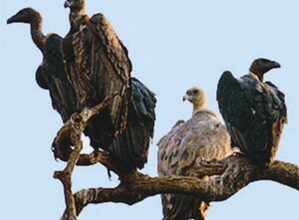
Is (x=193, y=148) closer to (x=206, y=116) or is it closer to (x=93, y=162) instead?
(x=206, y=116)

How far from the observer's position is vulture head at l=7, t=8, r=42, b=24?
15.5 metres

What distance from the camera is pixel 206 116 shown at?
1830 cm

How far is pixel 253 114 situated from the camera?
13.2 metres

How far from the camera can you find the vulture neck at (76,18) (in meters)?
13.1

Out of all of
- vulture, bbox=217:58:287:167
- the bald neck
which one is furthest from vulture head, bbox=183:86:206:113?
the bald neck

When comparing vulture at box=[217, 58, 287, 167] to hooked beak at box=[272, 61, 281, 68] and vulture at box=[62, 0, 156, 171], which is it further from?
vulture at box=[62, 0, 156, 171]

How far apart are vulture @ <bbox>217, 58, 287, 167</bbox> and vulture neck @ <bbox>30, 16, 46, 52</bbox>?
2303 mm

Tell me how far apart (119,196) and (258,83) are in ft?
6.18

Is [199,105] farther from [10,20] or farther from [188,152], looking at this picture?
[10,20]

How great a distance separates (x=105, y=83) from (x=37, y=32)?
8.75 ft

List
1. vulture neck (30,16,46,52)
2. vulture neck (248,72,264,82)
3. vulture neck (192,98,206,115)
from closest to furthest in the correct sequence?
vulture neck (248,72,264,82) < vulture neck (30,16,46,52) < vulture neck (192,98,206,115)

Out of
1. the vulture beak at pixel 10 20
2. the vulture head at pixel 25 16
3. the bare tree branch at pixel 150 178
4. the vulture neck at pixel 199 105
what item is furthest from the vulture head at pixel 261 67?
the vulture neck at pixel 199 105

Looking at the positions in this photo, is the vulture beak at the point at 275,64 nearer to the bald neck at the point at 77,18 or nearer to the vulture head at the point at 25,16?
the bald neck at the point at 77,18

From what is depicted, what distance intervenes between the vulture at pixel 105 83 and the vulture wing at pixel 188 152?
3.22 meters
